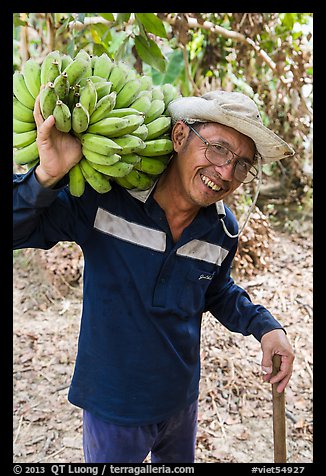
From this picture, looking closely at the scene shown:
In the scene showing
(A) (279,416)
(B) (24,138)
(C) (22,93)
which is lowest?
(A) (279,416)

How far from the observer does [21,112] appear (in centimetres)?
126

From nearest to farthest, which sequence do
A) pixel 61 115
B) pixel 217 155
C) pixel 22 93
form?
1. pixel 61 115
2. pixel 22 93
3. pixel 217 155

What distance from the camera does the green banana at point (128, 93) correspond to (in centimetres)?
132

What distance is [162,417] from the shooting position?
1.53 m

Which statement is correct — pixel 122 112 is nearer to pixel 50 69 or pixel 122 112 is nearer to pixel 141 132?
pixel 141 132

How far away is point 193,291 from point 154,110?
57cm

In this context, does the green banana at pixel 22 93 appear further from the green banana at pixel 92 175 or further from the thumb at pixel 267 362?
the thumb at pixel 267 362

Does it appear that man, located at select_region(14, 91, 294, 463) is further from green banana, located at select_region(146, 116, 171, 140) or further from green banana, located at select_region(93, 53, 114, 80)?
green banana, located at select_region(93, 53, 114, 80)

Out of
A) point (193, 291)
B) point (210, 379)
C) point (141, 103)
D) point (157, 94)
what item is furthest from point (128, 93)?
point (210, 379)

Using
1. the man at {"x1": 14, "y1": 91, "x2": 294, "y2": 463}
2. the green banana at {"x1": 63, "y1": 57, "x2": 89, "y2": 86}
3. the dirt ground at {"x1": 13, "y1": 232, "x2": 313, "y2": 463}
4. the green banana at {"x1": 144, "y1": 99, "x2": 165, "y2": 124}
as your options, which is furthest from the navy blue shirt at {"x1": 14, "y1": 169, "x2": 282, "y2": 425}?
the dirt ground at {"x1": 13, "y1": 232, "x2": 313, "y2": 463}

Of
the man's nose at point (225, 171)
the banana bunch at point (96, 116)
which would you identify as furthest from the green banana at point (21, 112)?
the man's nose at point (225, 171)

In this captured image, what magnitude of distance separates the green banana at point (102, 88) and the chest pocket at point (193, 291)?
593 millimetres

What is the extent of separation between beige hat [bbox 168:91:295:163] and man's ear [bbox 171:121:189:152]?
0.8 inches
